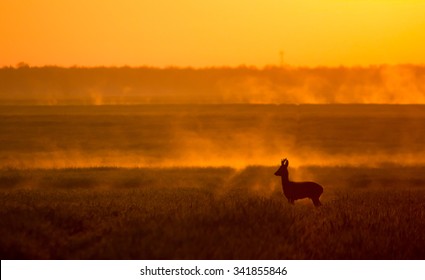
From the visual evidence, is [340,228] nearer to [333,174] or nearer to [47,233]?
[47,233]

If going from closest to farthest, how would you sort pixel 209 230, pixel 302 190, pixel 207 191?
1. pixel 209 230
2. pixel 302 190
3. pixel 207 191

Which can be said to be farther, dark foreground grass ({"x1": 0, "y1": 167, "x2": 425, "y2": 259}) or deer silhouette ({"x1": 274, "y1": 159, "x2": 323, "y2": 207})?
deer silhouette ({"x1": 274, "y1": 159, "x2": 323, "y2": 207})

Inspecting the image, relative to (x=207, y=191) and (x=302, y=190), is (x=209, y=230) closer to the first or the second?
(x=302, y=190)

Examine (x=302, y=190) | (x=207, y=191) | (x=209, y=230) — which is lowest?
(x=209, y=230)

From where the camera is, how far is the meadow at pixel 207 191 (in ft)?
32.8

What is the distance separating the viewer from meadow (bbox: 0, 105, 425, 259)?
32.8 ft

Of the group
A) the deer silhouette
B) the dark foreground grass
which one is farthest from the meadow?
the deer silhouette

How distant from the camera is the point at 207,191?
1864cm

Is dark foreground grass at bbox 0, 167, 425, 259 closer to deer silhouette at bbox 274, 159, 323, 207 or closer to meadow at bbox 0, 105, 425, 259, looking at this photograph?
meadow at bbox 0, 105, 425, 259

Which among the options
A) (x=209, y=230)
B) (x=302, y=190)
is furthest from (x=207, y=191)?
(x=209, y=230)

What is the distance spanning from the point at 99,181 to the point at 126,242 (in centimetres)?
1315

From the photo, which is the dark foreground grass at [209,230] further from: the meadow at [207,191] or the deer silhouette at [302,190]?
the deer silhouette at [302,190]

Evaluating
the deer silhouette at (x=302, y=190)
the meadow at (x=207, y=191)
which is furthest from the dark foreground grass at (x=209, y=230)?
the deer silhouette at (x=302, y=190)

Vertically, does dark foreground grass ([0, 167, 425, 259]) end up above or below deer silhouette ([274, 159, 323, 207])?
below
